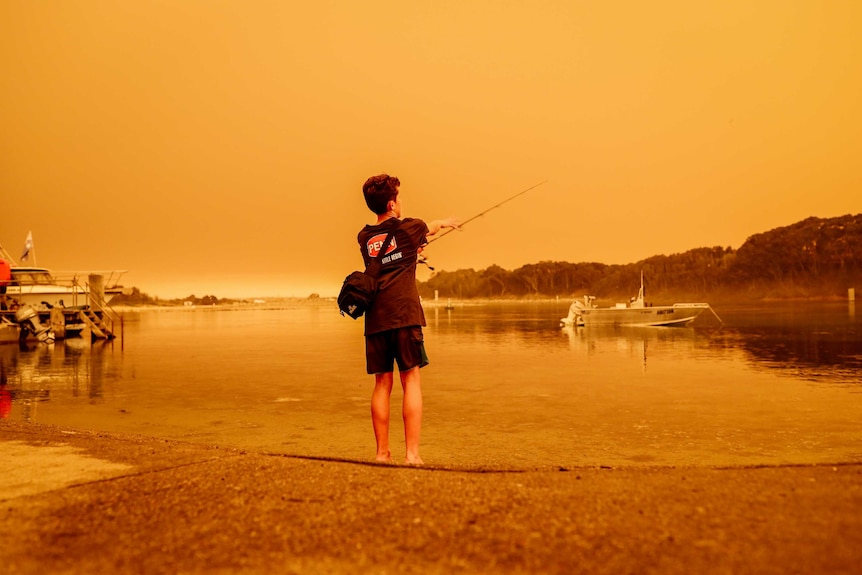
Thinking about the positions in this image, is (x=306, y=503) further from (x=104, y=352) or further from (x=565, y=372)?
(x=104, y=352)

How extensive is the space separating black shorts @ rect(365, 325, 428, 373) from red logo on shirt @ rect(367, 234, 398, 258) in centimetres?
72

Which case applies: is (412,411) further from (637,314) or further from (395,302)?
(637,314)

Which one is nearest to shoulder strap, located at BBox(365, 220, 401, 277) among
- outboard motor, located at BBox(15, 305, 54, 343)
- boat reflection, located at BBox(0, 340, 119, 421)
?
boat reflection, located at BBox(0, 340, 119, 421)

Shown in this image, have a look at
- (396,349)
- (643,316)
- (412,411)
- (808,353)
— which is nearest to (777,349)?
(808,353)

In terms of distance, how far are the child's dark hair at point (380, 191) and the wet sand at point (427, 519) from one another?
7.69ft

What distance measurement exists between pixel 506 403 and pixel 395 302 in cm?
1110

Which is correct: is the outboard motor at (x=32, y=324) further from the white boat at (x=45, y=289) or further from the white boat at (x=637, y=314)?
the white boat at (x=637, y=314)

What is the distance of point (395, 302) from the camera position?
5.86m

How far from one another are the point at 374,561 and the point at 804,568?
6.65ft

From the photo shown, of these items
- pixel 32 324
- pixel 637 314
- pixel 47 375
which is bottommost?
pixel 47 375

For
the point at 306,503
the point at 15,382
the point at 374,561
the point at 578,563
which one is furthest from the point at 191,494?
the point at 15,382

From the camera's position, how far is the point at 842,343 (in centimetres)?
3484

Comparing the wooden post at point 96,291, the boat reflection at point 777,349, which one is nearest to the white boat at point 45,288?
the wooden post at point 96,291

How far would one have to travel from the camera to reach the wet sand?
127 inches
